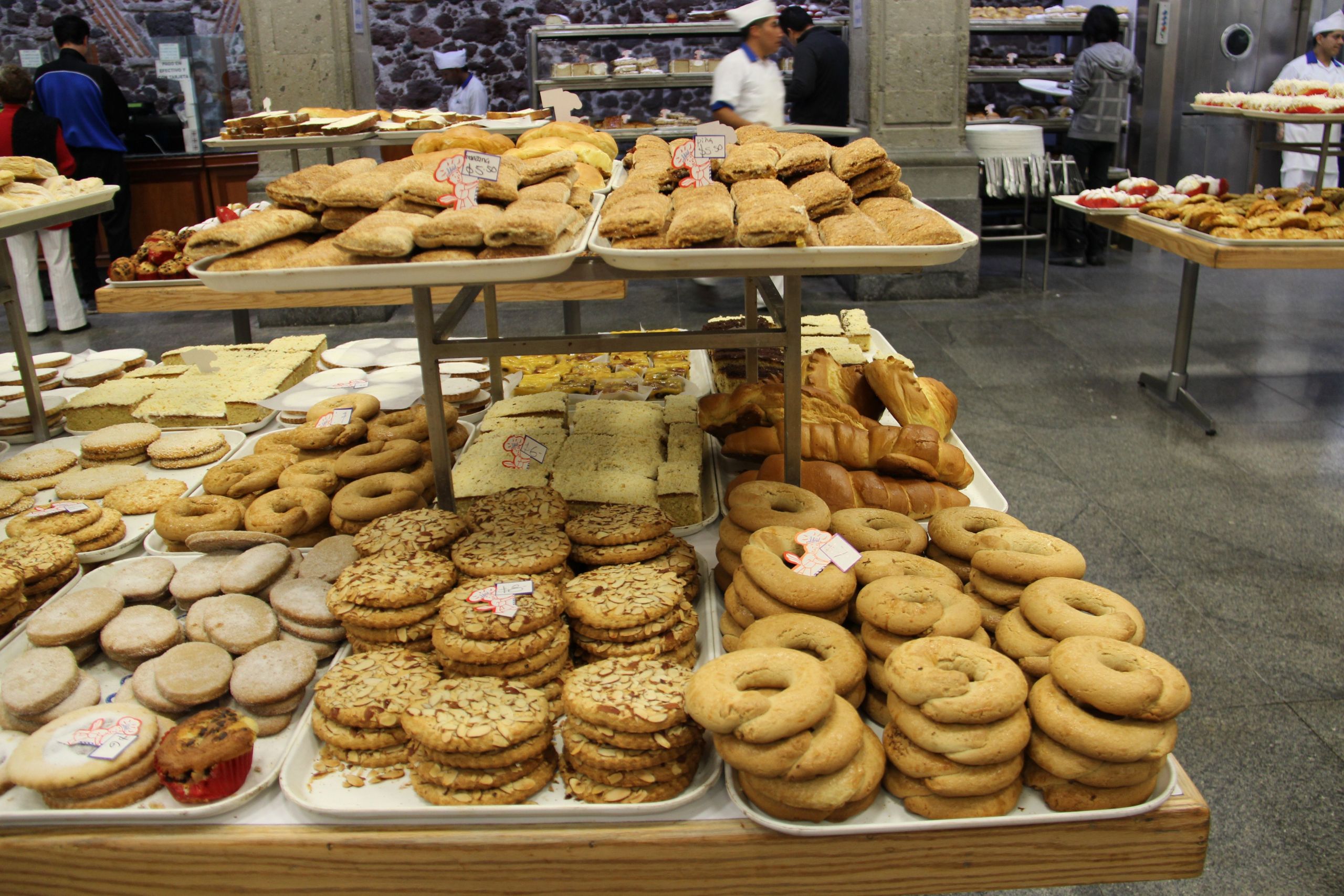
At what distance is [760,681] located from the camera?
1.41m

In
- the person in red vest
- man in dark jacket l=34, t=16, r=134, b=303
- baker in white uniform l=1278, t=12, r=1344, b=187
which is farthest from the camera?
baker in white uniform l=1278, t=12, r=1344, b=187

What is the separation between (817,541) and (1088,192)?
4.54 meters

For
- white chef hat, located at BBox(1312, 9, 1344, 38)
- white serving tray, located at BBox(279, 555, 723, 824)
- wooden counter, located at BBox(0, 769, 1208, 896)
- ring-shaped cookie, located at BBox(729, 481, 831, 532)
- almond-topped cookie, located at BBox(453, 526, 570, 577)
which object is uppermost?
white chef hat, located at BBox(1312, 9, 1344, 38)

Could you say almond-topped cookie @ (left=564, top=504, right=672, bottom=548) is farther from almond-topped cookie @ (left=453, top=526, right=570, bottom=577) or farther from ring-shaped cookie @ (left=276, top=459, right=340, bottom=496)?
ring-shaped cookie @ (left=276, top=459, right=340, bottom=496)

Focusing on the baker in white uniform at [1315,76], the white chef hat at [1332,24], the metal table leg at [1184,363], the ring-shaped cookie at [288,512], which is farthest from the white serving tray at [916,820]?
the white chef hat at [1332,24]

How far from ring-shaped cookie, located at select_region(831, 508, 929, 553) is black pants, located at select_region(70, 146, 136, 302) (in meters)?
6.59

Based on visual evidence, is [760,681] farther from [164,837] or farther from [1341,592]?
[1341,592]

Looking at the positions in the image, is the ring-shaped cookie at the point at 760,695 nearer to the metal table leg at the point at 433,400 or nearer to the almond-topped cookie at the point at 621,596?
the almond-topped cookie at the point at 621,596

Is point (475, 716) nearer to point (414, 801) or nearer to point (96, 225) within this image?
point (414, 801)

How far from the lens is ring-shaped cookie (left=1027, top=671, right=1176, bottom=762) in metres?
1.33

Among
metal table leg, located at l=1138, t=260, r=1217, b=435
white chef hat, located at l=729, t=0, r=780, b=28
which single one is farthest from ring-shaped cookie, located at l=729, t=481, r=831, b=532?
white chef hat, located at l=729, t=0, r=780, b=28

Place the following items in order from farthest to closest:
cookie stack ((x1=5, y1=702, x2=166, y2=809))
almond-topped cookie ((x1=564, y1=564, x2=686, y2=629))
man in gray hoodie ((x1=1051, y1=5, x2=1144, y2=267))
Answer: man in gray hoodie ((x1=1051, y1=5, x2=1144, y2=267))
almond-topped cookie ((x1=564, y1=564, x2=686, y2=629))
cookie stack ((x1=5, y1=702, x2=166, y2=809))

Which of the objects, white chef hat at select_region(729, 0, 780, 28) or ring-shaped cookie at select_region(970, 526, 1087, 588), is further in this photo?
white chef hat at select_region(729, 0, 780, 28)

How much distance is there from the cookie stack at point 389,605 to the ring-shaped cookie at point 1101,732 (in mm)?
1003
